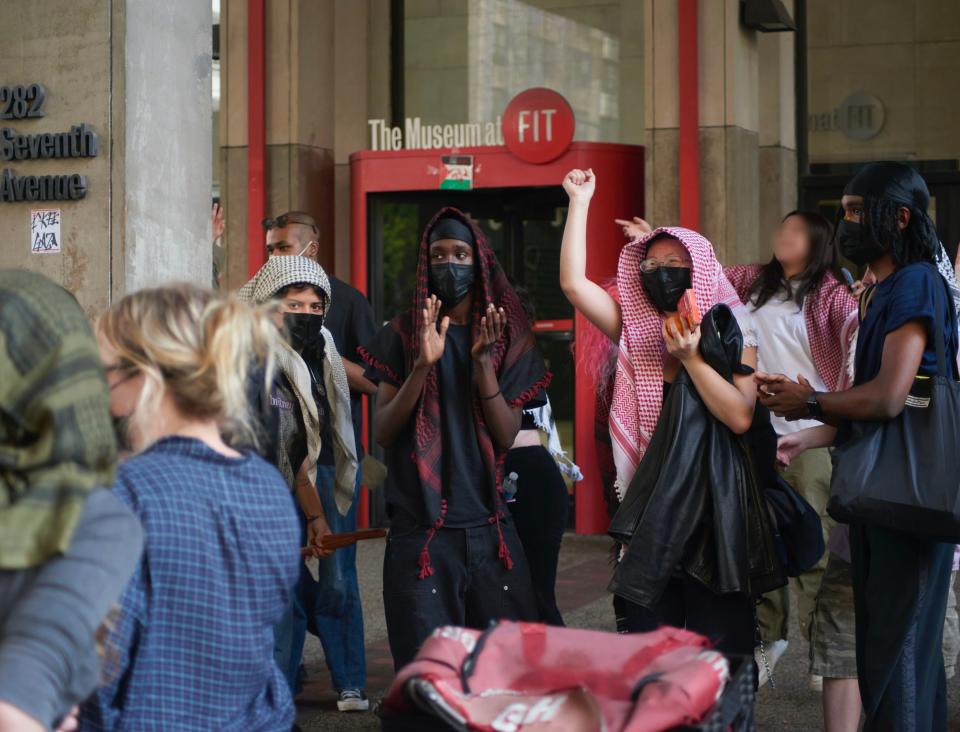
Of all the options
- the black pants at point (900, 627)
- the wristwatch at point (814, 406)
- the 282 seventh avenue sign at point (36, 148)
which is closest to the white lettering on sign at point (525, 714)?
the black pants at point (900, 627)

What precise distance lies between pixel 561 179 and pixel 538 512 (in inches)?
186

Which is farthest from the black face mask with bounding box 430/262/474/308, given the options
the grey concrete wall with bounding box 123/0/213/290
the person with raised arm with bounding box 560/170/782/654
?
the grey concrete wall with bounding box 123/0/213/290

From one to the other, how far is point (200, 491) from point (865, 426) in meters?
2.45

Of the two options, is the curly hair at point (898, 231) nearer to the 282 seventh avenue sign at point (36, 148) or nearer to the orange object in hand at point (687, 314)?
the orange object in hand at point (687, 314)

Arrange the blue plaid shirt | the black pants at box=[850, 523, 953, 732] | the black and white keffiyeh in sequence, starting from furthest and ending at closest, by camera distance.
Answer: the black and white keffiyeh → the black pants at box=[850, 523, 953, 732] → the blue plaid shirt

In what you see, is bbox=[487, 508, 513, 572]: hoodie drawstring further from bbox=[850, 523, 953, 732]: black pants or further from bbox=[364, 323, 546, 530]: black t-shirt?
bbox=[850, 523, 953, 732]: black pants

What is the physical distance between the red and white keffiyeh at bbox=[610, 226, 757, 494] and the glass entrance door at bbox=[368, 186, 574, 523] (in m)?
5.94

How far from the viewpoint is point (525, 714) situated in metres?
2.54

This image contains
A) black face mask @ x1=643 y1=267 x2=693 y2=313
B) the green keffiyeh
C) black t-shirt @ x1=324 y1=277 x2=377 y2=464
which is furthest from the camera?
black t-shirt @ x1=324 y1=277 x2=377 y2=464

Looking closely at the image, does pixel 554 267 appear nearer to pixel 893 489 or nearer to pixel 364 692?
pixel 364 692

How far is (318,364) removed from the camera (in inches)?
227

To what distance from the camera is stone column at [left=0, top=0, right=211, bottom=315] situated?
6.33 m

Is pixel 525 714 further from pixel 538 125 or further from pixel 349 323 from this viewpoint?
pixel 538 125

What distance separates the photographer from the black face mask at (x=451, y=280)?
4902 millimetres
